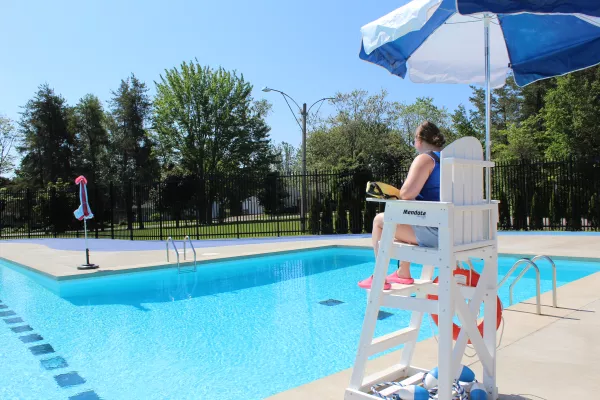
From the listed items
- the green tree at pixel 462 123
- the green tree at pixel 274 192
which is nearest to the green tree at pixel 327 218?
the green tree at pixel 274 192

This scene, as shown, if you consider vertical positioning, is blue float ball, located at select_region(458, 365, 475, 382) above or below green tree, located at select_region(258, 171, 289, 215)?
below

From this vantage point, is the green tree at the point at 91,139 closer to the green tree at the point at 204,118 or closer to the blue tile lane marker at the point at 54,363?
the green tree at the point at 204,118

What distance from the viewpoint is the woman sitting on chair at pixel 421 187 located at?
2467 mm

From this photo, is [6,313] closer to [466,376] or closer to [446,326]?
[466,376]

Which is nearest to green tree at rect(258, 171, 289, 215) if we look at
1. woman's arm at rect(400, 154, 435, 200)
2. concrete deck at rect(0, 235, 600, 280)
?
concrete deck at rect(0, 235, 600, 280)

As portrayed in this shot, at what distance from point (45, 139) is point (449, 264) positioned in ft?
132

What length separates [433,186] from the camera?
271 cm

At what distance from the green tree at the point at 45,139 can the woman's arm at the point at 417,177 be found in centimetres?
3845

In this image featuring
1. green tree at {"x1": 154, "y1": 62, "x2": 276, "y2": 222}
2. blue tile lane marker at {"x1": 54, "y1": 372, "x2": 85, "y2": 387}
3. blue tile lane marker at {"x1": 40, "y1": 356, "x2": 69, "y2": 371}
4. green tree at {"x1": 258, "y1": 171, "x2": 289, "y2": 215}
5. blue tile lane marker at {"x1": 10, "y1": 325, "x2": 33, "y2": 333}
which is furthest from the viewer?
green tree at {"x1": 154, "y1": 62, "x2": 276, "y2": 222}

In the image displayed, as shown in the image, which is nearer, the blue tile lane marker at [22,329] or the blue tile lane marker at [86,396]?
the blue tile lane marker at [86,396]

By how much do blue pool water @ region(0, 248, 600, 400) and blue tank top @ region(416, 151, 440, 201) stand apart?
235 centimetres

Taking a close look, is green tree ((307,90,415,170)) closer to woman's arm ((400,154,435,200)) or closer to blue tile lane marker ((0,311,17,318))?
blue tile lane marker ((0,311,17,318))

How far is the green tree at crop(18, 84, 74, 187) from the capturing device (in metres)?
35.7

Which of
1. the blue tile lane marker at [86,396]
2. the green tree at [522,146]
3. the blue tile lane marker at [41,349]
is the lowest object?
the blue tile lane marker at [41,349]
